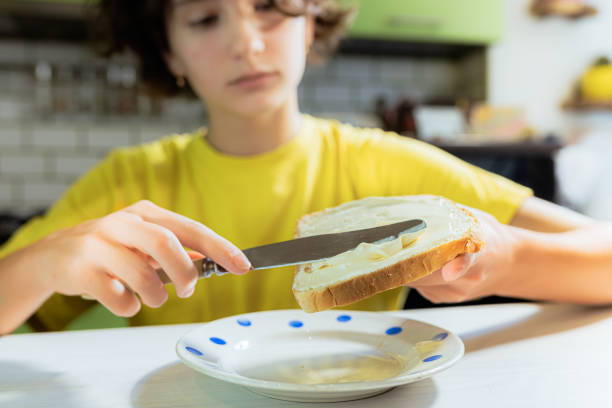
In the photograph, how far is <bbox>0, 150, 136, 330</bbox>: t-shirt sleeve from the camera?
0.96 metres

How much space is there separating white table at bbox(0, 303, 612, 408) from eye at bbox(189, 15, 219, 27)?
0.60 m

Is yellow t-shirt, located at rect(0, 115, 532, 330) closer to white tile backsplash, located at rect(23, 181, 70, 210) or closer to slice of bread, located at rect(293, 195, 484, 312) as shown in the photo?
slice of bread, located at rect(293, 195, 484, 312)

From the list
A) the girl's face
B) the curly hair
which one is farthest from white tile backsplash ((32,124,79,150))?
the girl's face

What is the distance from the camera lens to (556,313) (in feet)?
2.40

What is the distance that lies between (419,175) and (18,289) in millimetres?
707

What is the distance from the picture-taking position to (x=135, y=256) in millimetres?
567

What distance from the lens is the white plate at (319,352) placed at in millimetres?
436

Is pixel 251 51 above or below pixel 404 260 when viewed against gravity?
above

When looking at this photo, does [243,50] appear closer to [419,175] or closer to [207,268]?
[419,175]

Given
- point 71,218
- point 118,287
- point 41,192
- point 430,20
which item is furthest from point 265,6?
point 41,192

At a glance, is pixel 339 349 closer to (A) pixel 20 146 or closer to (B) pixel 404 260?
(B) pixel 404 260

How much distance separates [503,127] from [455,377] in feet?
6.55

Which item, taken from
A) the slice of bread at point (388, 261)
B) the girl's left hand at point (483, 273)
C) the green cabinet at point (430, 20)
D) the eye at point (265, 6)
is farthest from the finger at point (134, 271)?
the green cabinet at point (430, 20)

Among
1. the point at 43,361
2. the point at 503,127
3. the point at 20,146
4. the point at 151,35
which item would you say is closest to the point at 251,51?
the point at 151,35
